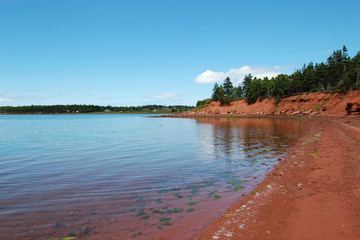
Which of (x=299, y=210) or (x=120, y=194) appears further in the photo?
(x=120, y=194)

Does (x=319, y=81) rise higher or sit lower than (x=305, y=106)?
higher

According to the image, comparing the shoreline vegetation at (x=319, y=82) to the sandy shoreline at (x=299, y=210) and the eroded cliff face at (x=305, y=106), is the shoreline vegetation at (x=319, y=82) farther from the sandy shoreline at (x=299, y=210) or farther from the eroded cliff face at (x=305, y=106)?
the sandy shoreline at (x=299, y=210)

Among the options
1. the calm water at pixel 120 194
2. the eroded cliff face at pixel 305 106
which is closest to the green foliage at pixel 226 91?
the eroded cliff face at pixel 305 106

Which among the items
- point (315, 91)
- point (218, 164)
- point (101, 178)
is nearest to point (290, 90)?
point (315, 91)

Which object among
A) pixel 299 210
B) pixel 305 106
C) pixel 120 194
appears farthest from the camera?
pixel 305 106

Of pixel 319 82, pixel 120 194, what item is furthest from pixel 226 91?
pixel 120 194

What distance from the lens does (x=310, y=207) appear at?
7.13m

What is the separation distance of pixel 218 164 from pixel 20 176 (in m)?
12.3

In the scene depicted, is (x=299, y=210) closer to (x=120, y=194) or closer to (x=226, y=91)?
(x=120, y=194)

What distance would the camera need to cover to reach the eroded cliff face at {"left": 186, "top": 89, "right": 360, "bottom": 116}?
66312mm

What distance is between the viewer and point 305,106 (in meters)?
84.4

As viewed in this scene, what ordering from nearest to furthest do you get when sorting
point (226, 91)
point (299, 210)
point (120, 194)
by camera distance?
1. point (299, 210)
2. point (120, 194)
3. point (226, 91)

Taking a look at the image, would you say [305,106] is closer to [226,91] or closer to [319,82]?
[319,82]

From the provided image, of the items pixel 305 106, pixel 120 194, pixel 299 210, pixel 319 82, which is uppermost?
pixel 319 82
